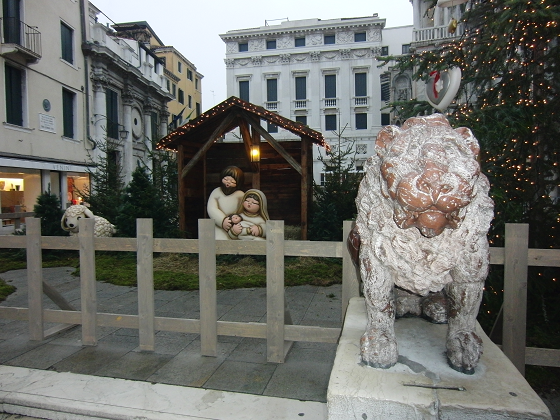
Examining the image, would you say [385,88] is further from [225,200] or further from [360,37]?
[225,200]

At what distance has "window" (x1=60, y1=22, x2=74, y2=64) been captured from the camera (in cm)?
1573

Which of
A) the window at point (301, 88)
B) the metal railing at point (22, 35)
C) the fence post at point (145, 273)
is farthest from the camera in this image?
the window at point (301, 88)

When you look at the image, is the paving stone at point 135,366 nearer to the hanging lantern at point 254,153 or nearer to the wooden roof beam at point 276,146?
the wooden roof beam at point 276,146

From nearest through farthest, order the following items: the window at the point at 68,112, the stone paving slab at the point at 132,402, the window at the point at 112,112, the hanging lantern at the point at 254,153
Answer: the stone paving slab at the point at 132,402
the hanging lantern at the point at 254,153
the window at the point at 68,112
the window at the point at 112,112

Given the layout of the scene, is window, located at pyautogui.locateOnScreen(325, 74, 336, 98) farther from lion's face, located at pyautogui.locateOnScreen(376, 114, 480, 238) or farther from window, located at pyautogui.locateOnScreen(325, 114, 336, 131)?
lion's face, located at pyautogui.locateOnScreen(376, 114, 480, 238)

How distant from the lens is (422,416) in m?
1.61

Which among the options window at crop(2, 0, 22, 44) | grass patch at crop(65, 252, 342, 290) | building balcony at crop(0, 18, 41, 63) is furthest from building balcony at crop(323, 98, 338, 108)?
grass patch at crop(65, 252, 342, 290)

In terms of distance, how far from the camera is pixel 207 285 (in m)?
3.26

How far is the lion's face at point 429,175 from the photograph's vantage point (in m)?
1.50

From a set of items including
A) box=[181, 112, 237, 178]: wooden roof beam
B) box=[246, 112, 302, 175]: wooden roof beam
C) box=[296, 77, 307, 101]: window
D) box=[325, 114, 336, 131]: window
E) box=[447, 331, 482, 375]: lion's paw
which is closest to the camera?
box=[447, 331, 482, 375]: lion's paw

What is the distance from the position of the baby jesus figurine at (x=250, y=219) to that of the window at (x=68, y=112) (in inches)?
481

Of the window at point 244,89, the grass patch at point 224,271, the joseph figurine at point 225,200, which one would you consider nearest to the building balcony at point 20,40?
the grass patch at point 224,271

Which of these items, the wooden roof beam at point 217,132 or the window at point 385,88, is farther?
the window at point 385,88

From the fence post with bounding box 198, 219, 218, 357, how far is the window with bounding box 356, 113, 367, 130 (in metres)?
28.4
